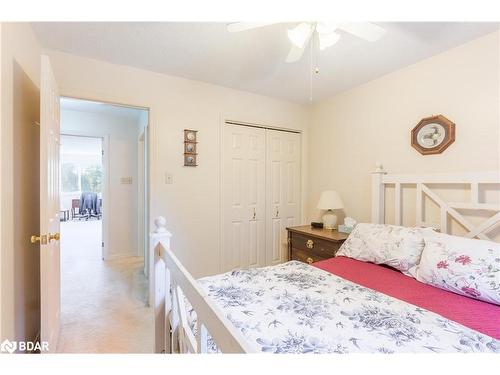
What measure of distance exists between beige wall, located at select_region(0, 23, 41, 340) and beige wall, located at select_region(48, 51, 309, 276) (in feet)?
1.26

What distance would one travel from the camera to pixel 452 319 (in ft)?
3.64

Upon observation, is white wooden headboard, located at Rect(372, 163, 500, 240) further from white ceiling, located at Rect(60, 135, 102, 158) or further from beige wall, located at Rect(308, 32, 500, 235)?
white ceiling, located at Rect(60, 135, 102, 158)

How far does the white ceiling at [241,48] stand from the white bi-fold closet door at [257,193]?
30.2 inches

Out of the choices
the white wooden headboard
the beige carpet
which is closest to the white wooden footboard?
the beige carpet

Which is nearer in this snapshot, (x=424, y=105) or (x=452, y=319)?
(x=452, y=319)

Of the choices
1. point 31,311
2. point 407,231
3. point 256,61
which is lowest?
point 31,311

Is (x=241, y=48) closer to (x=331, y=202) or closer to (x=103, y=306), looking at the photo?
(x=331, y=202)

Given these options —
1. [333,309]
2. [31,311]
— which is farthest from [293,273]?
[31,311]

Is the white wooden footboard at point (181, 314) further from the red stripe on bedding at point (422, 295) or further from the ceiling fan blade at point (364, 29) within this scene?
the ceiling fan blade at point (364, 29)

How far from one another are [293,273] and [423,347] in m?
0.79

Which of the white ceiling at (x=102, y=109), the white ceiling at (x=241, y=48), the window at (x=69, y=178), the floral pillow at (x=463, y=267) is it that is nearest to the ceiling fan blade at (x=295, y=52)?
the white ceiling at (x=241, y=48)

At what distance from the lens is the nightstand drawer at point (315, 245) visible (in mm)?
2352

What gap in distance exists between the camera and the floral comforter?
899 millimetres
